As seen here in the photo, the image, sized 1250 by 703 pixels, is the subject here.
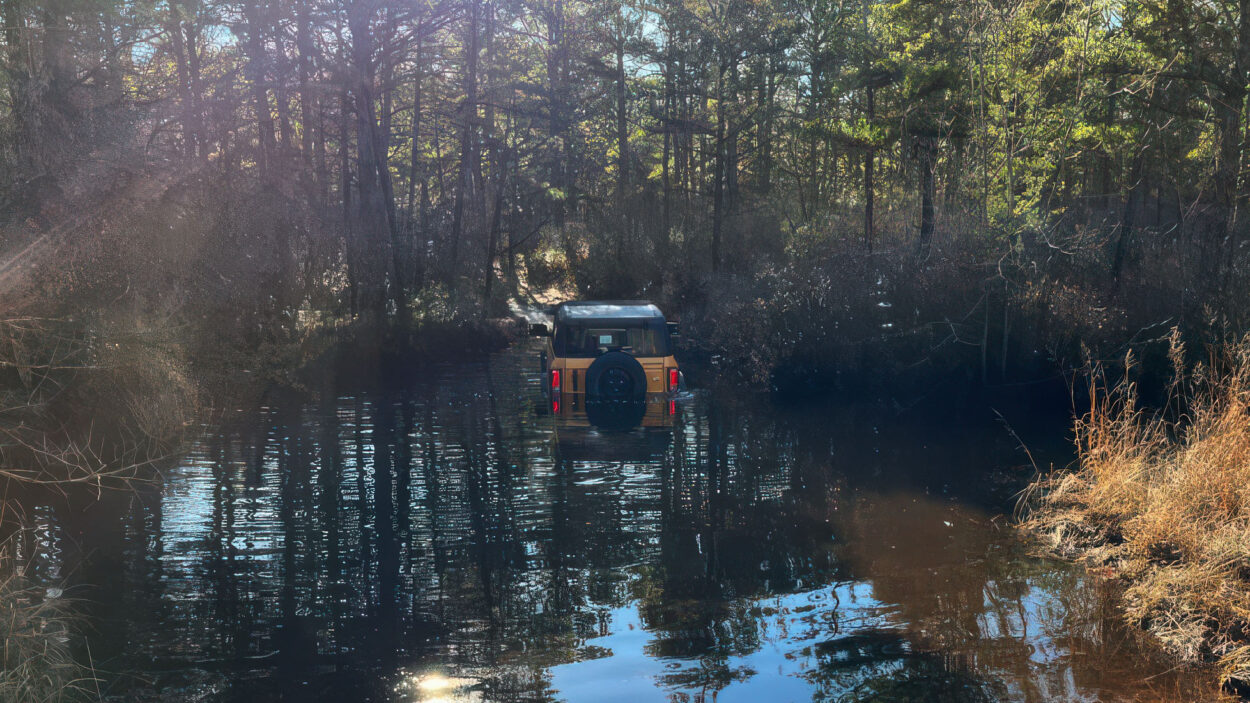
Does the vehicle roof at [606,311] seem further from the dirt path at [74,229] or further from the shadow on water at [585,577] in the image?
the dirt path at [74,229]

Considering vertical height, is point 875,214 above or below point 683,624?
above

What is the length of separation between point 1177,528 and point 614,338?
9.00 metres

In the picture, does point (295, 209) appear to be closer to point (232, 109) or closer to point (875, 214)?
point (232, 109)

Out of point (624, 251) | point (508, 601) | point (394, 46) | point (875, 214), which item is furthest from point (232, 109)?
point (508, 601)

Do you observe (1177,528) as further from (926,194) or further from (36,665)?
(926,194)

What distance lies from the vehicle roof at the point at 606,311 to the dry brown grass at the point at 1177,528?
22.9 ft

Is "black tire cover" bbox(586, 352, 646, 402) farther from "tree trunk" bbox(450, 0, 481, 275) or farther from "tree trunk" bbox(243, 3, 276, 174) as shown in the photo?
"tree trunk" bbox(450, 0, 481, 275)

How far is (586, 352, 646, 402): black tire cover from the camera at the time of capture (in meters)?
14.2

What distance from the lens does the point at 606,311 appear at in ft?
49.8

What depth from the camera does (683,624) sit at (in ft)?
22.4

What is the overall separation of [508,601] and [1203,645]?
4981 millimetres

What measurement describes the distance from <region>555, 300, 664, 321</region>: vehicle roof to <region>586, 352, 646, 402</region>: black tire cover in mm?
863

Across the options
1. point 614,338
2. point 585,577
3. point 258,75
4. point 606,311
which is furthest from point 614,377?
point 258,75

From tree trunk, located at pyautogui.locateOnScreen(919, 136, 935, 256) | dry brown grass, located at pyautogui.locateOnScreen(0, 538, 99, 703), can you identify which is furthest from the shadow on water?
tree trunk, located at pyautogui.locateOnScreen(919, 136, 935, 256)
